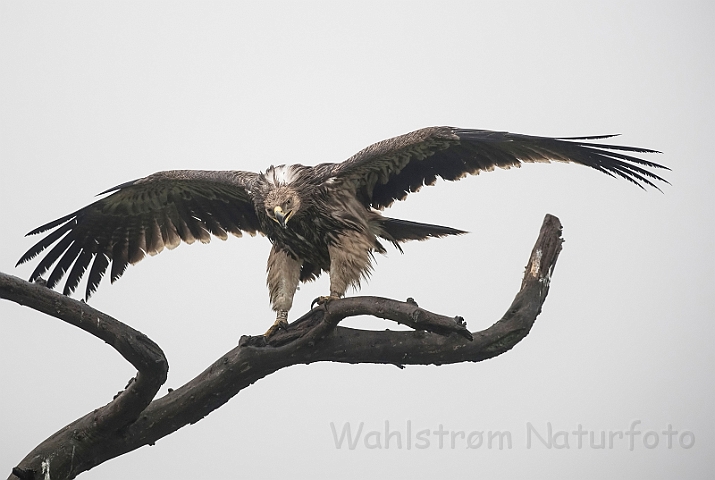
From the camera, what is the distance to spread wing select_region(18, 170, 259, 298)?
6.70 metres

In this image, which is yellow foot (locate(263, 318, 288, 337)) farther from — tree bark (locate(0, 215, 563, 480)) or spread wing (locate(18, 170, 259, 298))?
spread wing (locate(18, 170, 259, 298))

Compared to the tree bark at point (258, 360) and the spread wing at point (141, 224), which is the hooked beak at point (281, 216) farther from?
the spread wing at point (141, 224)

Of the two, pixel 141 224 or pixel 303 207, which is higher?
pixel 141 224

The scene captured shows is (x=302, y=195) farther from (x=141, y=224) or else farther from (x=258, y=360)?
(x=141, y=224)

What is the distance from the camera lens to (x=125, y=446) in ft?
17.1

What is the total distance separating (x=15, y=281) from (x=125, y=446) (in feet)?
4.49

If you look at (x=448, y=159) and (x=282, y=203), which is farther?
(x=448, y=159)

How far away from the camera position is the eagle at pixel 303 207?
5789 millimetres

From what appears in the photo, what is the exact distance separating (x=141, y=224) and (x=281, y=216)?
188 centimetres

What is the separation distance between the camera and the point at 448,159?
241 inches

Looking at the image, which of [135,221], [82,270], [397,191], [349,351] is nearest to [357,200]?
[397,191]

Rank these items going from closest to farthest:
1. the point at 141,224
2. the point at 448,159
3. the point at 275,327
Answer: the point at 275,327 < the point at 448,159 < the point at 141,224

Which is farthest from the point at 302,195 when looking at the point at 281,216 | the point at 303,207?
the point at 281,216

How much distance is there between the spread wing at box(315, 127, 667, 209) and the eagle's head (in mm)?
326
